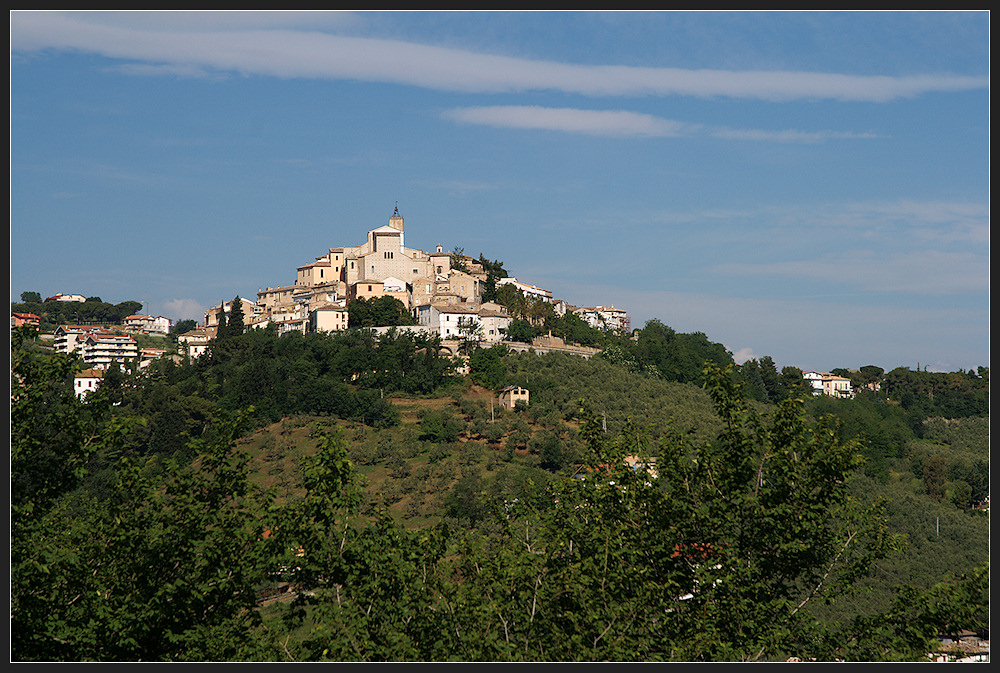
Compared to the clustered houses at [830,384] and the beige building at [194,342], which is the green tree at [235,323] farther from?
the clustered houses at [830,384]

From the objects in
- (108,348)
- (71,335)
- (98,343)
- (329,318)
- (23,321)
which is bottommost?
(23,321)

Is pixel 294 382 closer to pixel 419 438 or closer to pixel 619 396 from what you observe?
pixel 419 438

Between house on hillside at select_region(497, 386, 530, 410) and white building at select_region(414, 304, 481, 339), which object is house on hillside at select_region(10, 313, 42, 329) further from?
house on hillside at select_region(497, 386, 530, 410)

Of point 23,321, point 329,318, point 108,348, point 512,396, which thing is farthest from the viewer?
point 108,348

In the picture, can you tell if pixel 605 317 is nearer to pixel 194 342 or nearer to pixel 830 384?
pixel 830 384

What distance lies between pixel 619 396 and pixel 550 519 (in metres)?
56.7

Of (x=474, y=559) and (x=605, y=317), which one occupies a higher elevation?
(x=605, y=317)

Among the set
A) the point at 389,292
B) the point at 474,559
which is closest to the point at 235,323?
the point at 389,292

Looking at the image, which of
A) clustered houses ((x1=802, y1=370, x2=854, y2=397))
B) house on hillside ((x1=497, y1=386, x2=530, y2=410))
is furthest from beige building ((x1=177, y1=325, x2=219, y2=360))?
clustered houses ((x1=802, y1=370, x2=854, y2=397))

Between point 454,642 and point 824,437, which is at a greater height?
point 824,437

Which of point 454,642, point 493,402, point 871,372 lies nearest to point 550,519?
point 454,642

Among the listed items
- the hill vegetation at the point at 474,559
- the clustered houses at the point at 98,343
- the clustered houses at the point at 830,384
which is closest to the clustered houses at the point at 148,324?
the clustered houses at the point at 98,343

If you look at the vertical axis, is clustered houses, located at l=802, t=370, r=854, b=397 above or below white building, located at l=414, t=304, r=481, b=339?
below

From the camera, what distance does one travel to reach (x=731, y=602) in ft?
37.8
